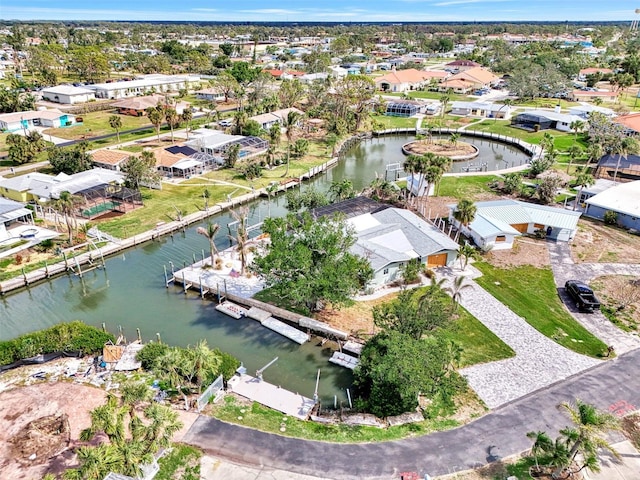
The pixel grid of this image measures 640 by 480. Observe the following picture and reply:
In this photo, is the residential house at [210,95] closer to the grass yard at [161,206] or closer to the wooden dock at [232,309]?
the grass yard at [161,206]

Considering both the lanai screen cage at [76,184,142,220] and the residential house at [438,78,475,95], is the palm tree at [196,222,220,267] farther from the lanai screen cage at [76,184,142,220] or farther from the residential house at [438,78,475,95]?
the residential house at [438,78,475,95]

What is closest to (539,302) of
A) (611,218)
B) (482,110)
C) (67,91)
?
(611,218)

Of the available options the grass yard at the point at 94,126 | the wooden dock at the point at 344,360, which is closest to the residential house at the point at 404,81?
the grass yard at the point at 94,126

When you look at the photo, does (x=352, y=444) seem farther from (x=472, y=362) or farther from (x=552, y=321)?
(x=552, y=321)

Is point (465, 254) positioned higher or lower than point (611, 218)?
higher

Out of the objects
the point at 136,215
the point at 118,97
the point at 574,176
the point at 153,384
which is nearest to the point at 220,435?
the point at 153,384

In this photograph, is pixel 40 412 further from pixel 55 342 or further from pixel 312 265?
pixel 312 265

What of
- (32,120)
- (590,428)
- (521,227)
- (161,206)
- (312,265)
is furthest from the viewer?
(32,120)
